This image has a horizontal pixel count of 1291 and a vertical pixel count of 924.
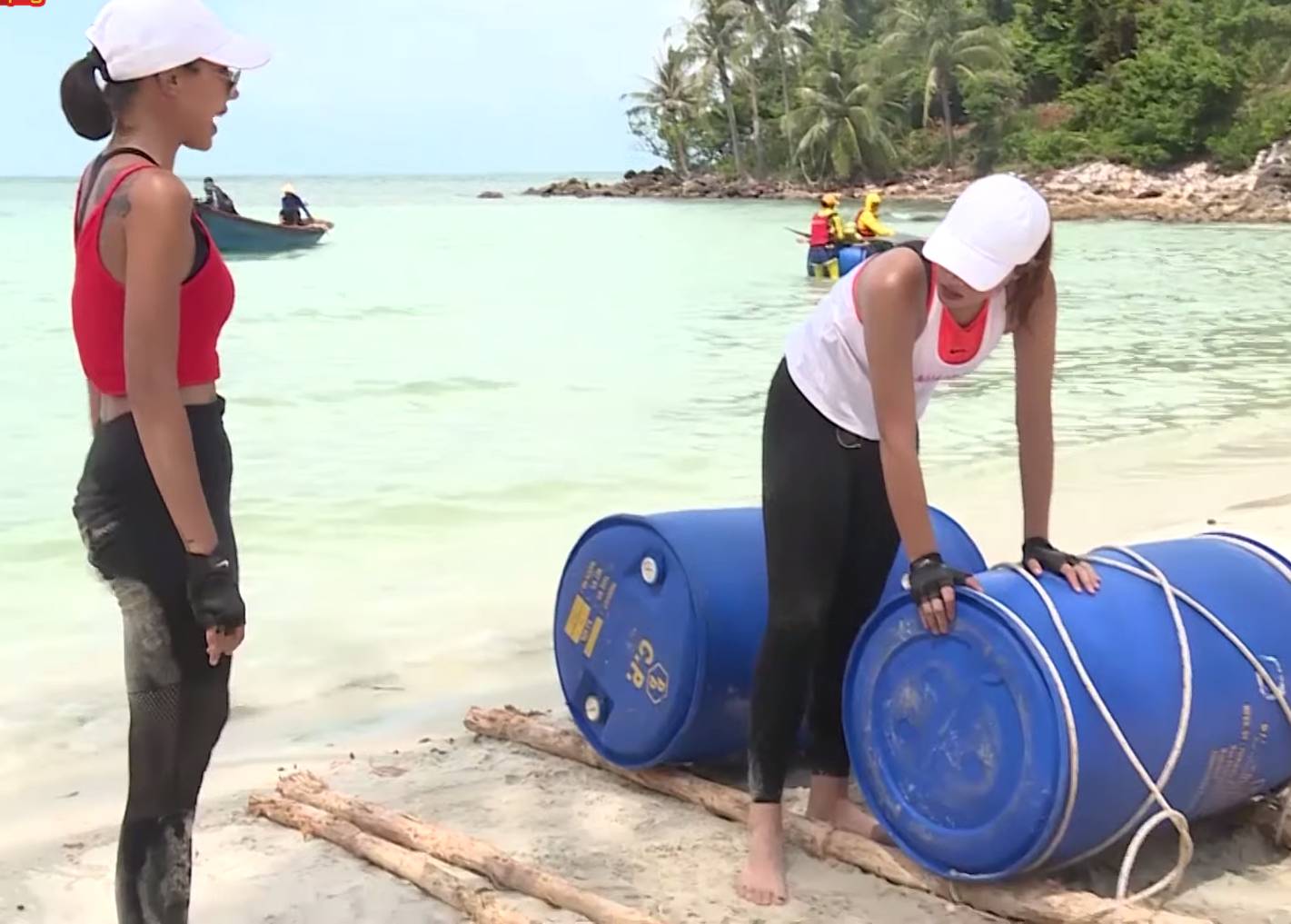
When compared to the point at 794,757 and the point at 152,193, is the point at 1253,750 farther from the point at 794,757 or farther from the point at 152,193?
the point at 152,193

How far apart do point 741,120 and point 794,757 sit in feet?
200

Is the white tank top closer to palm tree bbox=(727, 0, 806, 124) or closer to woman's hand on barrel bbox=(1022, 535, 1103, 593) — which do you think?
woman's hand on barrel bbox=(1022, 535, 1103, 593)

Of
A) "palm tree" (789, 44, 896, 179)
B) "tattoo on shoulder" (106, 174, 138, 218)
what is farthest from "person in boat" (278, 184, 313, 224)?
"palm tree" (789, 44, 896, 179)

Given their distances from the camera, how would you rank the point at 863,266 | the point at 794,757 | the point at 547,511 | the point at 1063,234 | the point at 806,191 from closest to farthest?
the point at 863,266 → the point at 794,757 → the point at 547,511 → the point at 1063,234 → the point at 806,191

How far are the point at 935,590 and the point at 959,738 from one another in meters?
0.29

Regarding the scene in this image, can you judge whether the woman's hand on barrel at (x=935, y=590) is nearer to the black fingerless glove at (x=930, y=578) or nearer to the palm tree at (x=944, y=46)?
the black fingerless glove at (x=930, y=578)

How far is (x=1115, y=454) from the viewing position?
336 inches

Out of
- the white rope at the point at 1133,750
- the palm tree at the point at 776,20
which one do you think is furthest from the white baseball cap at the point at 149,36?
the palm tree at the point at 776,20

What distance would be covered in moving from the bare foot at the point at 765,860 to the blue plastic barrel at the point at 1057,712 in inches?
7.9

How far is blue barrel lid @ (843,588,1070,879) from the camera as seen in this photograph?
253 cm

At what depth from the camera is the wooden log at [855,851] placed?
2.54 metres

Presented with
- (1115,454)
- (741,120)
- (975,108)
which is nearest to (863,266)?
(1115,454)

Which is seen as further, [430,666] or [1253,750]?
[430,666]

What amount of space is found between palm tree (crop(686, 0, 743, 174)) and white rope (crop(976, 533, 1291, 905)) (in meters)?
56.6
